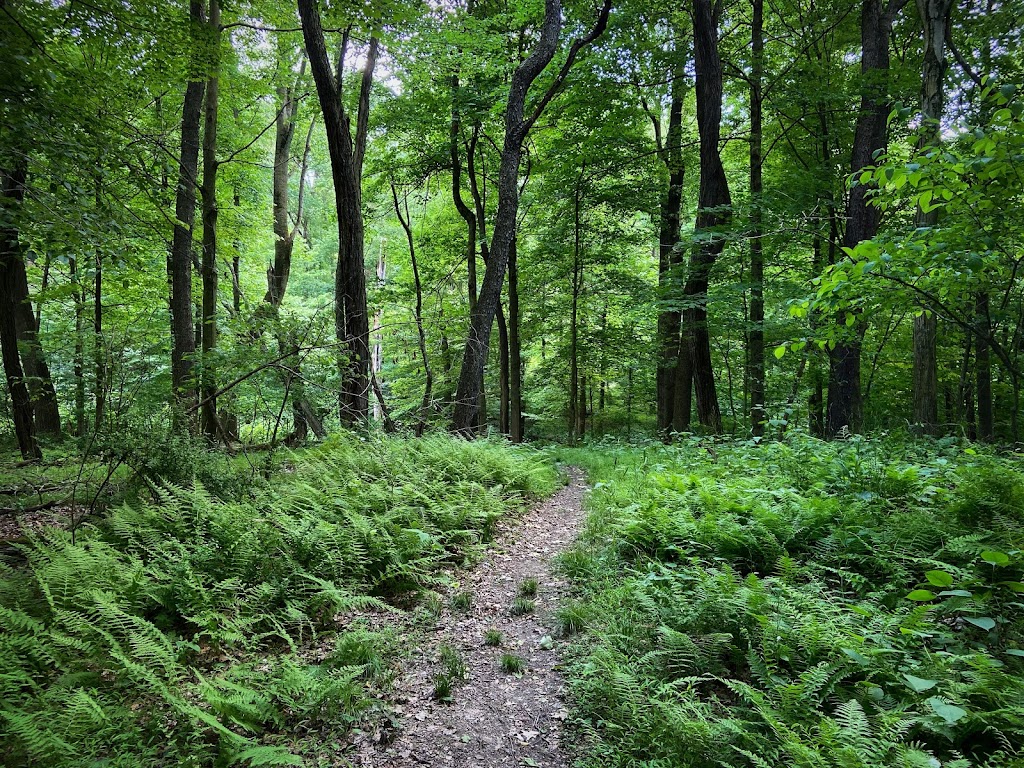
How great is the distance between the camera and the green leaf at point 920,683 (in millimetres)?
2172

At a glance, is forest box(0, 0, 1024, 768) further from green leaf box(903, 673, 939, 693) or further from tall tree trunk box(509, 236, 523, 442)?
tall tree trunk box(509, 236, 523, 442)

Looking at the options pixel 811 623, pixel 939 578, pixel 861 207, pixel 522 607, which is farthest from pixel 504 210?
pixel 939 578

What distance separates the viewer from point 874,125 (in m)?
10.1

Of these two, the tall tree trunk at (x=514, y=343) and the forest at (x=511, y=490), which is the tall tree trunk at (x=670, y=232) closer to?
the forest at (x=511, y=490)

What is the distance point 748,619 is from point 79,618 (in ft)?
13.4

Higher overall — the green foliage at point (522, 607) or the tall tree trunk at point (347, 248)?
the tall tree trunk at point (347, 248)

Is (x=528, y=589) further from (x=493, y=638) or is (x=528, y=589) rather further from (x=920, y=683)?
(x=920, y=683)

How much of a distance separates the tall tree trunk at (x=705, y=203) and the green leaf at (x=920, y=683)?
26.1ft

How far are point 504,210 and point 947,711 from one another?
9.04 meters

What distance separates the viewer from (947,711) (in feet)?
6.59

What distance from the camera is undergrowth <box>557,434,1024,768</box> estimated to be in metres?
2.11

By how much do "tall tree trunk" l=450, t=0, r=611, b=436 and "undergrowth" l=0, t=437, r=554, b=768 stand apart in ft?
12.6

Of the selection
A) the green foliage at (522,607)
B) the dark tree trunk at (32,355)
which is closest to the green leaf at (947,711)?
the green foliage at (522,607)

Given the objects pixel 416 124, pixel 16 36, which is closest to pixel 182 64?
pixel 16 36
